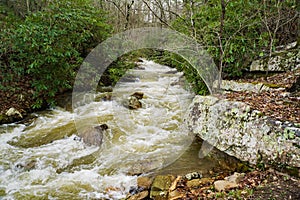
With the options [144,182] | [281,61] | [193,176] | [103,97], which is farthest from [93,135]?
[281,61]

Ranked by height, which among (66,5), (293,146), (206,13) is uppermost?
(66,5)

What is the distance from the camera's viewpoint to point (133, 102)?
→ 7.27 meters

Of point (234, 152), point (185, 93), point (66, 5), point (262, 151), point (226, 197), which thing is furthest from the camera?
point (185, 93)

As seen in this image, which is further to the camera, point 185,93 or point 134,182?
point 185,93

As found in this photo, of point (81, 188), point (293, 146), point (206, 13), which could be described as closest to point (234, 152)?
point (293, 146)

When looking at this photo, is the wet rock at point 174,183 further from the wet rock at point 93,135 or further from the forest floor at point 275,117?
the wet rock at point 93,135

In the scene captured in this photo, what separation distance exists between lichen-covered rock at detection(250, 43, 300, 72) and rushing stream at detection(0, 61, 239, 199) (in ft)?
8.53

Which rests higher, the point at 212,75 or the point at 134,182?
the point at 212,75

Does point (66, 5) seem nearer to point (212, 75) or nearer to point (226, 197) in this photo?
point (212, 75)

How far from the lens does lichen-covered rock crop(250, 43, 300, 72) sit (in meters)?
5.07

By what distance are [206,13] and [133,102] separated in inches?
143

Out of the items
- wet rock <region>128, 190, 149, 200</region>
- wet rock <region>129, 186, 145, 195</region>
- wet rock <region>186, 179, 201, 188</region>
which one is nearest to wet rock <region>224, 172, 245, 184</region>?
wet rock <region>186, 179, 201, 188</region>

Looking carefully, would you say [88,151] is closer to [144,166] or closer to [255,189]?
[144,166]

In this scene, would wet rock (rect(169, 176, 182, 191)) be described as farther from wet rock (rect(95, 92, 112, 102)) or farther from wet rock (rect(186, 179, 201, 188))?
wet rock (rect(95, 92, 112, 102))
